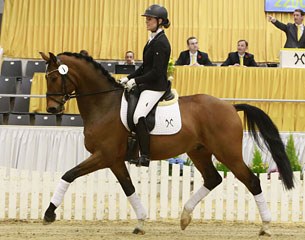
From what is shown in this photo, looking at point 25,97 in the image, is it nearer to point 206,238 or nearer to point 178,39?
point 178,39

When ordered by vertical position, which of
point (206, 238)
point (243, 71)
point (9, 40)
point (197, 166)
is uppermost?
point (9, 40)

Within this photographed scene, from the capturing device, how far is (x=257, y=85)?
42.9 feet

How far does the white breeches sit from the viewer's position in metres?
7.95

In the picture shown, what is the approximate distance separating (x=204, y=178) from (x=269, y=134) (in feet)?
3.08

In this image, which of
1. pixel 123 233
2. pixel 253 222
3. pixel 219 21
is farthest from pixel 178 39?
pixel 123 233

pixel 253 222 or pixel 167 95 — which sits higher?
pixel 167 95

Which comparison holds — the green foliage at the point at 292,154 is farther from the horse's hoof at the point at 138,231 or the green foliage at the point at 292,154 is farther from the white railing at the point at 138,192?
the horse's hoof at the point at 138,231

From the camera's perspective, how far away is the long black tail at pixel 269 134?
857 centimetres

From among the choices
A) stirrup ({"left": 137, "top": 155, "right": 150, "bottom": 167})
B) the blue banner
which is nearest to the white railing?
stirrup ({"left": 137, "top": 155, "right": 150, "bottom": 167})

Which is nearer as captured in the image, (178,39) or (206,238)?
(206,238)

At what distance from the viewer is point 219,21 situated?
57.6 ft

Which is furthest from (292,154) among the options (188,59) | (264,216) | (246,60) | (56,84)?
(56,84)

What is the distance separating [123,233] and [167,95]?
1649 millimetres

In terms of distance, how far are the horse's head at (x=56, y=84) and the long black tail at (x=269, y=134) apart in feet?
6.86
